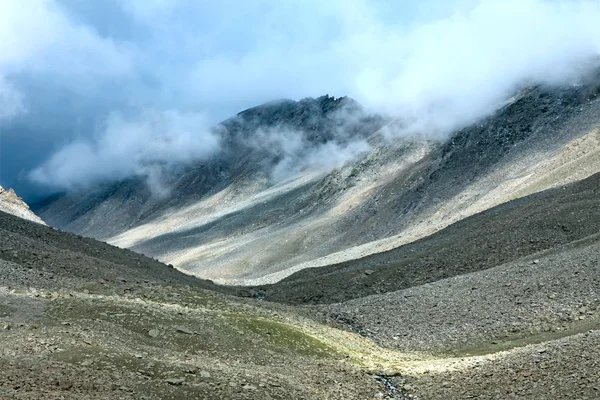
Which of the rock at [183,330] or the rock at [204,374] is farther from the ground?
the rock at [183,330]

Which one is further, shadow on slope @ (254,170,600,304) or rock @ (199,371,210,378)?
shadow on slope @ (254,170,600,304)

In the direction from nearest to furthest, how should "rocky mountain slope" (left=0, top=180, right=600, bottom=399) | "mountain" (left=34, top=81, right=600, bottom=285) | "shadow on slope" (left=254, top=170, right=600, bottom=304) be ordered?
"rocky mountain slope" (left=0, top=180, right=600, bottom=399)
"shadow on slope" (left=254, top=170, right=600, bottom=304)
"mountain" (left=34, top=81, right=600, bottom=285)

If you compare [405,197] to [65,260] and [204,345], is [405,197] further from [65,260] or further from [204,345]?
[204,345]

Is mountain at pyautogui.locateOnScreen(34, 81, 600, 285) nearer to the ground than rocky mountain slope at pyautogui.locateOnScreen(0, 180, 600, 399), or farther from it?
farther from it

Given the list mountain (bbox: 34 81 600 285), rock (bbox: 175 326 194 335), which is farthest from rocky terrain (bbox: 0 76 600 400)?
mountain (bbox: 34 81 600 285)

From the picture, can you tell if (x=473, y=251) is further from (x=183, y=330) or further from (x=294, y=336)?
(x=183, y=330)

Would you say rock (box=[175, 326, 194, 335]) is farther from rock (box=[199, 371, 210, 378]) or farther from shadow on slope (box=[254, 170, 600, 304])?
shadow on slope (box=[254, 170, 600, 304])

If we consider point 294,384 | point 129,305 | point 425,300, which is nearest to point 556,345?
point 294,384

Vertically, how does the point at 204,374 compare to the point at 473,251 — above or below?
below

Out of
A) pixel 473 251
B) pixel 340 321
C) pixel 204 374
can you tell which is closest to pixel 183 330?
pixel 204 374

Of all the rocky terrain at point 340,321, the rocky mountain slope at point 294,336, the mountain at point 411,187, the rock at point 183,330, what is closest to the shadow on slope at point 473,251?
the rocky terrain at point 340,321

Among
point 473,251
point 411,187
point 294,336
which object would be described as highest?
point 411,187

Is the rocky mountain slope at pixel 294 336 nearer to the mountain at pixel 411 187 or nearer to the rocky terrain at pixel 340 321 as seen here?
the rocky terrain at pixel 340 321

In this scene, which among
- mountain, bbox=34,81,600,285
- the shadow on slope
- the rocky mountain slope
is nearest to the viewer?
the rocky mountain slope
